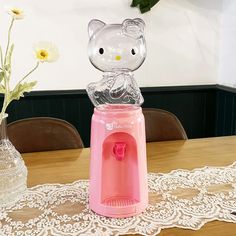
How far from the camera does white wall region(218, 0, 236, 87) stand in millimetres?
2348

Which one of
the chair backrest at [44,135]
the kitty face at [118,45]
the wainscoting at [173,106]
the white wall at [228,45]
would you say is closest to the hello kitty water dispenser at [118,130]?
the kitty face at [118,45]

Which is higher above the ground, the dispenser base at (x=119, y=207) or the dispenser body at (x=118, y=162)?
the dispenser body at (x=118, y=162)

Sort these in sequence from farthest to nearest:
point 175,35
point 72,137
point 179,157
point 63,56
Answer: point 175,35
point 63,56
point 72,137
point 179,157

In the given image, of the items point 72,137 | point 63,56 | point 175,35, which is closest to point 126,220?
point 72,137

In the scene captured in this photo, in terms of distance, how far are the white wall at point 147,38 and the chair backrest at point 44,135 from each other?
0.76 metres

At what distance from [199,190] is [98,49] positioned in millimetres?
455

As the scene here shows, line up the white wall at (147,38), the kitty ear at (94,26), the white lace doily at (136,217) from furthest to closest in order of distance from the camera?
the white wall at (147,38), the kitty ear at (94,26), the white lace doily at (136,217)

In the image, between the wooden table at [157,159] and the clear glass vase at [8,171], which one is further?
the wooden table at [157,159]

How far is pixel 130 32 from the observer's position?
798 mm

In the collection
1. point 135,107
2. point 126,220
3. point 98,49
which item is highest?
point 98,49

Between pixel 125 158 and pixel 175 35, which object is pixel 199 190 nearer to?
pixel 125 158

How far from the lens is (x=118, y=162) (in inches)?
30.0

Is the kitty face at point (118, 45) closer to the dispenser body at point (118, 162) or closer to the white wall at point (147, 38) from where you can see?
the dispenser body at point (118, 162)

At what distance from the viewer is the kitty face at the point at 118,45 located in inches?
31.4
